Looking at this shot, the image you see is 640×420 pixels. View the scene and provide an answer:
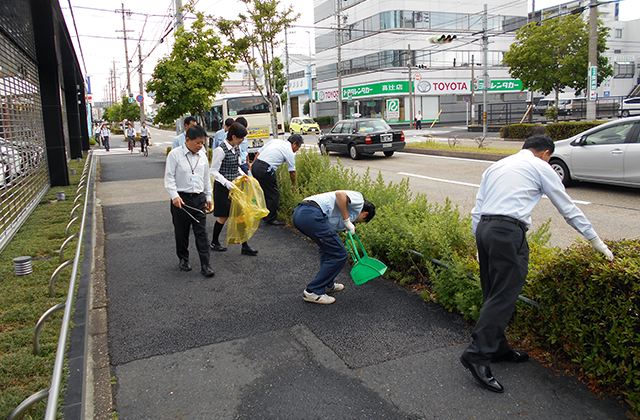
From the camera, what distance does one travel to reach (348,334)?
420cm

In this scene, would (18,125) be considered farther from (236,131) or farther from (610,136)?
(610,136)

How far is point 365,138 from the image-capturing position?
18656mm

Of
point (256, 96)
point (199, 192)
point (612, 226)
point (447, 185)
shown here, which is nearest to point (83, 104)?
point (256, 96)

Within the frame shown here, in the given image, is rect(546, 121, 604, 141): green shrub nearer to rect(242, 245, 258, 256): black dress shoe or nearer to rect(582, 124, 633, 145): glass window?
rect(582, 124, 633, 145): glass window

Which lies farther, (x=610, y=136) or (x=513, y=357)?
(x=610, y=136)

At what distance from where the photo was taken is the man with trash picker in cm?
448

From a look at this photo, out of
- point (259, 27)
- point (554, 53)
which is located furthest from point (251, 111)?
point (554, 53)

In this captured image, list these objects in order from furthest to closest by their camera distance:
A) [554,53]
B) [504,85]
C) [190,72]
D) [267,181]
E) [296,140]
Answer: [504,85]
[554,53]
[190,72]
[267,181]
[296,140]

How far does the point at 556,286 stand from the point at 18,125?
999 centimetres

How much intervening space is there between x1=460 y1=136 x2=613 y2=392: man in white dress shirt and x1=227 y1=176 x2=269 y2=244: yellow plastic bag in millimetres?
3376

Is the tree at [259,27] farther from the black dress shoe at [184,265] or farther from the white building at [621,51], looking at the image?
the white building at [621,51]

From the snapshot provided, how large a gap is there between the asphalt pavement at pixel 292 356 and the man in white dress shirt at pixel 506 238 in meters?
0.27

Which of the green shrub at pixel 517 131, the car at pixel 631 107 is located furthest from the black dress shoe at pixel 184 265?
the car at pixel 631 107

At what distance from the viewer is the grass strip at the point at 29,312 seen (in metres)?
3.37
